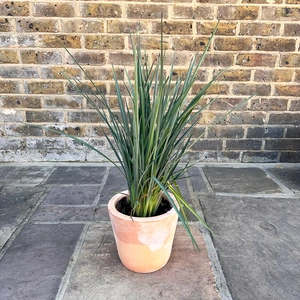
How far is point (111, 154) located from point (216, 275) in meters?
1.48

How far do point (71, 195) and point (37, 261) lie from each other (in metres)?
0.64

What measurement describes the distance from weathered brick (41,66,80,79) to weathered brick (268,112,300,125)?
5.35 ft

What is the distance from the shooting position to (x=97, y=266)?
118 cm

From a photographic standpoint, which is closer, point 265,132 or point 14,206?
point 14,206

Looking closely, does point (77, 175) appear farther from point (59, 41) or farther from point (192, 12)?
point (192, 12)

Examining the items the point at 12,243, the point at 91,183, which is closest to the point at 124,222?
the point at 12,243

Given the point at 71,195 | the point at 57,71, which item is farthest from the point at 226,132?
the point at 57,71

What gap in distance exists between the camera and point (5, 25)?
211cm

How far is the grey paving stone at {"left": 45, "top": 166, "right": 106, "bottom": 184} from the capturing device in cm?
204

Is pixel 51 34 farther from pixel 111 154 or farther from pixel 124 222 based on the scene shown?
pixel 124 222

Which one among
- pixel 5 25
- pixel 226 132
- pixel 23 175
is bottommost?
pixel 23 175

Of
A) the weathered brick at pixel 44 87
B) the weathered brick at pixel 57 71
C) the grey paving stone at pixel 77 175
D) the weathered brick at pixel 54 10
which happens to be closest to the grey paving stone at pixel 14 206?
the grey paving stone at pixel 77 175

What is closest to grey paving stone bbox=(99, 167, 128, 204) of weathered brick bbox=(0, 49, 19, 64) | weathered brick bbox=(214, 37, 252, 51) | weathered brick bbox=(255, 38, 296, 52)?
weathered brick bbox=(0, 49, 19, 64)

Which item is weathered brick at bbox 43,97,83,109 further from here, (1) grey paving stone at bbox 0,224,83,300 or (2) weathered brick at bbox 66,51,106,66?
(1) grey paving stone at bbox 0,224,83,300
